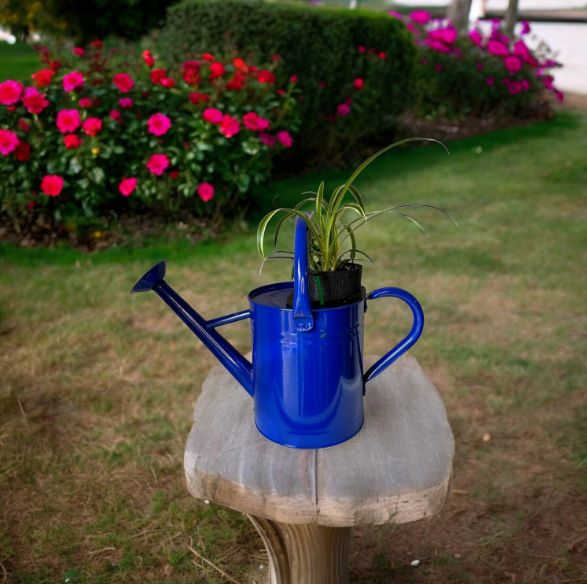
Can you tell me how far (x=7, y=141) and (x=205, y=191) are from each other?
4.39ft

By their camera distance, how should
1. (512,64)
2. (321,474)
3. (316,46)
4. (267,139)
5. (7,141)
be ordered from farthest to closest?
(512,64)
(316,46)
(267,139)
(7,141)
(321,474)

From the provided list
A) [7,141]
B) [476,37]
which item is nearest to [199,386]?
[7,141]

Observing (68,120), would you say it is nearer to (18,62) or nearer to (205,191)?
(205,191)

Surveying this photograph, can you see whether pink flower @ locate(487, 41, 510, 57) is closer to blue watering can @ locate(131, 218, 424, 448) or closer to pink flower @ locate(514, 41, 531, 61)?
pink flower @ locate(514, 41, 531, 61)

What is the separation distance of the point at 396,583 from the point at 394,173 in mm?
5325

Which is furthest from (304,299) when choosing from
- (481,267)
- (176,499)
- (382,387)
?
(481,267)

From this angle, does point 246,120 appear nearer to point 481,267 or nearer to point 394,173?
point 481,267

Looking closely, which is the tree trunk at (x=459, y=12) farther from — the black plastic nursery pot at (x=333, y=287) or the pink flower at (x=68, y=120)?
the black plastic nursery pot at (x=333, y=287)

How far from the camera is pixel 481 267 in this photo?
4.29 metres

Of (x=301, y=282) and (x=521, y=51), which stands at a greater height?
(x=301, y=282)

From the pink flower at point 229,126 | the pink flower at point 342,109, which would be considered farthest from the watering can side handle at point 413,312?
the pink flower at point 342,109

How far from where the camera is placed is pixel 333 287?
125cm

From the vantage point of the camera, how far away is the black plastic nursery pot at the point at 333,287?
1.24 meters

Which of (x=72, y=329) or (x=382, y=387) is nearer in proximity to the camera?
(x=382, y=387)
